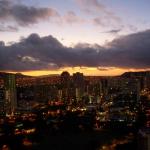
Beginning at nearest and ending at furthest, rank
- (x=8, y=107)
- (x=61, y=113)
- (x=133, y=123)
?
1. (x=133, y=123)
2. (x=61, y=113)
3. (x=8, y=107)

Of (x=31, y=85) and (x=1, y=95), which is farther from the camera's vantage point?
(x=31, y=85)

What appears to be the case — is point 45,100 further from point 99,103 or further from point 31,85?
point 99,103

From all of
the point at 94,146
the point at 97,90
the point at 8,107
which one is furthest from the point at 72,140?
the point at 97,90

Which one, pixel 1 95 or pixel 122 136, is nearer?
pixel 122 136

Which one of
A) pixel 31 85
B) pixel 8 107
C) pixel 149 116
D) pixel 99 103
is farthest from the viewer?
pixel 31 85

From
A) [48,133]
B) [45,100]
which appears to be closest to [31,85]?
[45,100]

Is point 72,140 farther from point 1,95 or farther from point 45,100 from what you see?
point 45,100
